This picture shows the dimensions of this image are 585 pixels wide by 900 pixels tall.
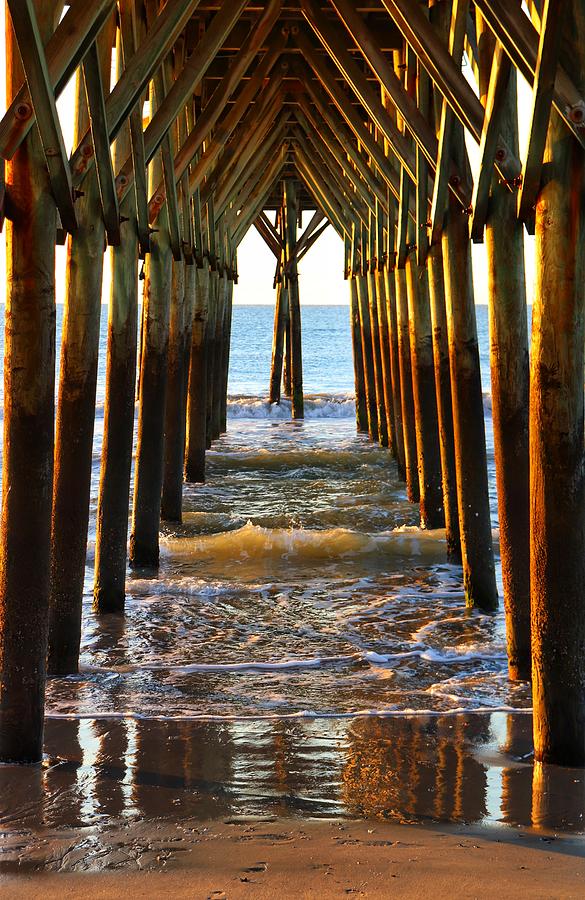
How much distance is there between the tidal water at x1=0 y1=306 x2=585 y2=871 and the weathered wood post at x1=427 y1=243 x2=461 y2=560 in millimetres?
571

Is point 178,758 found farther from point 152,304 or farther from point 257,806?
point 152,304

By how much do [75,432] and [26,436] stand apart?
1.21 meters

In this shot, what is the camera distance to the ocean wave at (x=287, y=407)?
69.3ft

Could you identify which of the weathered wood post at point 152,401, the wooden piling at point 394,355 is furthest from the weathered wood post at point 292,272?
the weathered wood post at point 152,401

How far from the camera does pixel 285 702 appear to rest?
4.38 m

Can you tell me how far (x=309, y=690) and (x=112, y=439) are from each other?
6.38 feet

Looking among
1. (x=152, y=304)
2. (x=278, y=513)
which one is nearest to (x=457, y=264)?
(x=152, y=304)

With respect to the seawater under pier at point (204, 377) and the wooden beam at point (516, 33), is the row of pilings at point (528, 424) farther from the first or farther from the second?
the wooden beam at point (516, 33)

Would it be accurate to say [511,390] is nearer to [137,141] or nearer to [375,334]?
[137,141]

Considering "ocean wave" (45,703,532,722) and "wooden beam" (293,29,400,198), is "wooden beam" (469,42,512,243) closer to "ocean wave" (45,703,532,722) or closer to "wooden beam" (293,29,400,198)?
"ocean wave" (45,703,532,722)

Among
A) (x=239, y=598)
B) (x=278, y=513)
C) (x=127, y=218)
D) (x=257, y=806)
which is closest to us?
(x=257, y=806)

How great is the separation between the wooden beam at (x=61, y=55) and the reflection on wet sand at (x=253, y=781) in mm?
1971

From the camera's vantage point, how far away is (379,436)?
1492 cm

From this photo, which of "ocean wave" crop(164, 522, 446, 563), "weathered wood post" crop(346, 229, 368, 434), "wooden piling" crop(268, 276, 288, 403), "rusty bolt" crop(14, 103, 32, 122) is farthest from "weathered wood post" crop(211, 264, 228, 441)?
"rusty bolt" crop(14, 103, 32, 122)
